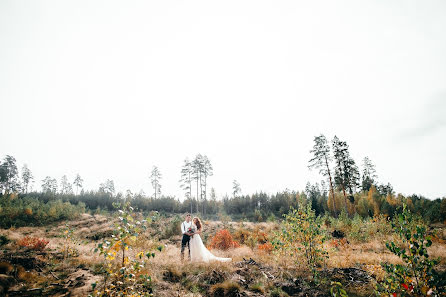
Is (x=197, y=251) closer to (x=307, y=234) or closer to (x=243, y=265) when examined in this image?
(x=243, y=265)

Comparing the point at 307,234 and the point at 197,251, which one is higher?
the point at 307,234

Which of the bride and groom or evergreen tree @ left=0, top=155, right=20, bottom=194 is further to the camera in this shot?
evergreen tree @ left=0, top=155, right=20, bottom=194

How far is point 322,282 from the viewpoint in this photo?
5680 millimetres

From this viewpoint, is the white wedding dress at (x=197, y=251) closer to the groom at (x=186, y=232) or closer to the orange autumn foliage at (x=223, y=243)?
the groom at (x=186, y=232)

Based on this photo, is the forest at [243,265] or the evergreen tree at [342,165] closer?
the forest at [243,265]

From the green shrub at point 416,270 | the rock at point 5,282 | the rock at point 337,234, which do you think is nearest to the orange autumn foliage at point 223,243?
the rock at point 337,234

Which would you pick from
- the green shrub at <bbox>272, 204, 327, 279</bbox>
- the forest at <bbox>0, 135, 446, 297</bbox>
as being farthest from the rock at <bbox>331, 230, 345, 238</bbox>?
the green shrub at <bbox>272, 204, 327, 279</bbox>

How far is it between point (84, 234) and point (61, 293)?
567 inches

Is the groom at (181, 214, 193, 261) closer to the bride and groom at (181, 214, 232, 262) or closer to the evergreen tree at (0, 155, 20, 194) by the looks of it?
the bride and groom at (181, 214, 232, 262)

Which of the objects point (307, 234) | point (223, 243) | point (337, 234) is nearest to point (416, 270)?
point (307, 234)

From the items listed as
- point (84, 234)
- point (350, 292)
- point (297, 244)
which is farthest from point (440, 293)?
point (84, 234)

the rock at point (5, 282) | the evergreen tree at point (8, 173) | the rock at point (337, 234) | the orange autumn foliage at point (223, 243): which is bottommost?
the rock at point (337, 234)

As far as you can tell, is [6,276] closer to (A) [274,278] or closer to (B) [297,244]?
(A) [274,278]

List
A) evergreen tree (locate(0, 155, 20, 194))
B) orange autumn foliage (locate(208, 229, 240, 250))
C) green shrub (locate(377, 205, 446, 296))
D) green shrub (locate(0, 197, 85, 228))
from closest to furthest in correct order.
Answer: green shrub (locate(377, 205, 446, 296)), orange autumn foliage (locate(208, 229, 240, 250)), green shrub (locate(0, 197, 85, 228)), evergreen tree (locate(0, 155, 20, 194))
